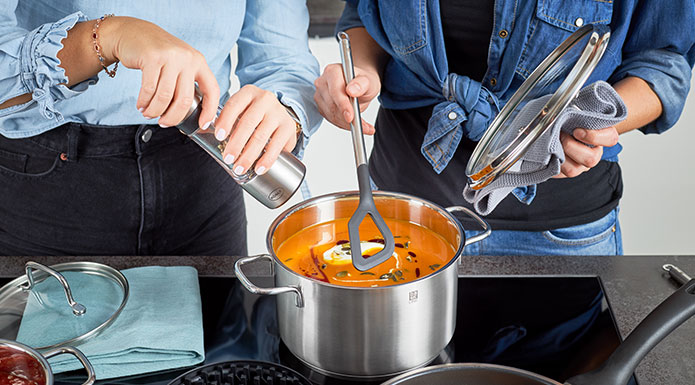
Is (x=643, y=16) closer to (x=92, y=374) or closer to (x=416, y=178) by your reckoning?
(x=416, y=178)

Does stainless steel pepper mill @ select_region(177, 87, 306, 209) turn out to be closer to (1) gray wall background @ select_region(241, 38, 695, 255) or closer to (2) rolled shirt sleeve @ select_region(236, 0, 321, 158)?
(2) rolled shirt sleeve @ select_region(236, 0, 321, 158)

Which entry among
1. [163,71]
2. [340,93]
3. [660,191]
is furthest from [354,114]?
[660,191]

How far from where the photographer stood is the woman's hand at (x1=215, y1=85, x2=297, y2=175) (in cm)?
91

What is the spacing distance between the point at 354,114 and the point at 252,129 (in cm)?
20

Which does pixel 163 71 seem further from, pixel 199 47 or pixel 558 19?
pixel 558 19

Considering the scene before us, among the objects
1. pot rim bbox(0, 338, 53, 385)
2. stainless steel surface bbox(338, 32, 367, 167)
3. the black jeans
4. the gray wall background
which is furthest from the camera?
the gray wall background

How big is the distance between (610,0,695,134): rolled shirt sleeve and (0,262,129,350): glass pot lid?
0.96 m

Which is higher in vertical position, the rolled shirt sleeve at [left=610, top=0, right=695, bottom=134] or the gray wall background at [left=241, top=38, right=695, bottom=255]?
the rolled shirt sleeve at [left=610, top=0, right=695, bottom=134]

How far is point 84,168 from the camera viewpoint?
122 cm

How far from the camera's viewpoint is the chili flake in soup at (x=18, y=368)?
697mm

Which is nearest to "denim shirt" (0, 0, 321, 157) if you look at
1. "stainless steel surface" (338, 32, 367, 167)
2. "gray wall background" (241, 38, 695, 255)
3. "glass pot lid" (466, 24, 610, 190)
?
"stainless steel surface" (338, 32, 367, 167)

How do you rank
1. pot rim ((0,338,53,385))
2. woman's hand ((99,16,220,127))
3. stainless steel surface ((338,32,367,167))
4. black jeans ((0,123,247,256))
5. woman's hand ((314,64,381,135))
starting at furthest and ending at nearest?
black jeans ((0,123,247,256)) < woman's hand ((314,64,381,135)) < stainless steel surface ((338,32,367,167)) < woman's hand ((99,16,220,127)) < pot rim ((0,338,53,385))

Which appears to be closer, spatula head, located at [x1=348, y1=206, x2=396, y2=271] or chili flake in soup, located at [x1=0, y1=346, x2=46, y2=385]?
chili flake in soup, located at [x1=0, y1=346, x2=46, y2=385]

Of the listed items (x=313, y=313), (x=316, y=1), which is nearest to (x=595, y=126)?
(x=313, y=313)
